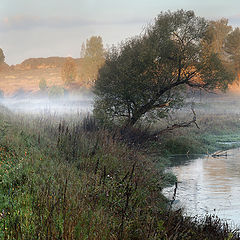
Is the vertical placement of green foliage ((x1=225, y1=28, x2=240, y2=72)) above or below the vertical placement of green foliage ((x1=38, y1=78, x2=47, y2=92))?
above

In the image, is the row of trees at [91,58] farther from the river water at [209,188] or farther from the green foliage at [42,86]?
the river water at [209,188]

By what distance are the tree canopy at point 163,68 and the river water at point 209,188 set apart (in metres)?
4.64

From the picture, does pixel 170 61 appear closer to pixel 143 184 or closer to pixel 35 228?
pixel 143 184

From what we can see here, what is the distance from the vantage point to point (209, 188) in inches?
614

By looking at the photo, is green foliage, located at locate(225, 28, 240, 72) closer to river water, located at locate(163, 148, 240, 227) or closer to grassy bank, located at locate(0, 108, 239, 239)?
river water, located at locate(163, 148, 240, 227)

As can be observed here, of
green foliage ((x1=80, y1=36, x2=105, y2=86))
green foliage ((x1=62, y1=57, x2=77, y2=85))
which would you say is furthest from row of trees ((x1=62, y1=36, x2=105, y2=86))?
green foliage ((x1=62, y1=57, x2=77, y2=85))

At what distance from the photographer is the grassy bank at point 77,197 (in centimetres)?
629

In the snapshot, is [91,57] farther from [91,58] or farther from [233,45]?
[233,45]

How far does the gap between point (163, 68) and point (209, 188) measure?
417 inches

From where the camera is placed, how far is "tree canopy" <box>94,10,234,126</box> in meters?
24.0

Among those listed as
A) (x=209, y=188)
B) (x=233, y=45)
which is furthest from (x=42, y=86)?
(x=209, y=188)

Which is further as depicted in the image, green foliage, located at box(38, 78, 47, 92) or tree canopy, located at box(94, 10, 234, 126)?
green foliage, located at box(38, 78, 47, 92)

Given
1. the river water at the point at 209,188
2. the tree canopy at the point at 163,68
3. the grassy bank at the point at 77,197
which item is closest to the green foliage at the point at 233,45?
the tree canopy at the point at 163,68

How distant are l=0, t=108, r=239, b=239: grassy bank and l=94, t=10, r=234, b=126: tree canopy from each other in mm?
8291
